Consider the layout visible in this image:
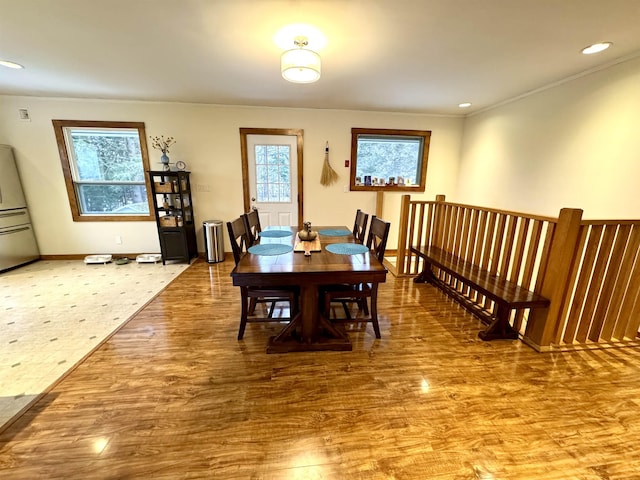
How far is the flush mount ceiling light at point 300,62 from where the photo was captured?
6.29ft

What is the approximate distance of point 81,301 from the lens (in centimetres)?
281

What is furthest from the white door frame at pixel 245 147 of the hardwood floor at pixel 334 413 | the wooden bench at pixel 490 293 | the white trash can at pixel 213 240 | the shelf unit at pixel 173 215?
the hardwood floor at pixel 334 413

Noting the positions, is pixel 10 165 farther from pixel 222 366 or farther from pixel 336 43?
pixel 336 43

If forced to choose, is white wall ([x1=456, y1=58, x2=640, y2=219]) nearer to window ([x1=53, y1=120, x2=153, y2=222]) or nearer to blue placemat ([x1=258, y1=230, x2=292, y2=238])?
blue placemat ([x1=258, y1=230, x2=292, y2=238])

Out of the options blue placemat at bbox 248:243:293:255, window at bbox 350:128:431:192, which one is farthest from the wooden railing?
window at bbox 350:128:431:192

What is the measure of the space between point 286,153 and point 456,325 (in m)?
3.37

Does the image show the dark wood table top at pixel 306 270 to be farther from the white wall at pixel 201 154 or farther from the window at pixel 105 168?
the window at pixel 105 168

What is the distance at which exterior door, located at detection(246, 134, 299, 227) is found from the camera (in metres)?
4.18

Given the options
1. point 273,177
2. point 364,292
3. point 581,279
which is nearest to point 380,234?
point 364,292

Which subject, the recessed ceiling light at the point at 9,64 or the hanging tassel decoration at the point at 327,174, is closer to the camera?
the recessed ceiling light at the point at 9,64

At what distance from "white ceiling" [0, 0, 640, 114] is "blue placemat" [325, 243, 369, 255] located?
1613mm

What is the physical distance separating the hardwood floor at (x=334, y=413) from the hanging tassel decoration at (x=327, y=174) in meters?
2.77

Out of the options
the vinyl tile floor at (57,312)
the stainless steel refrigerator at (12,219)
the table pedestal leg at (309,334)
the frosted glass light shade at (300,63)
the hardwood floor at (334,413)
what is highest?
the frosted glass light shade at (300,63)

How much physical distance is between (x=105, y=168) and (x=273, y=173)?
256 cm
